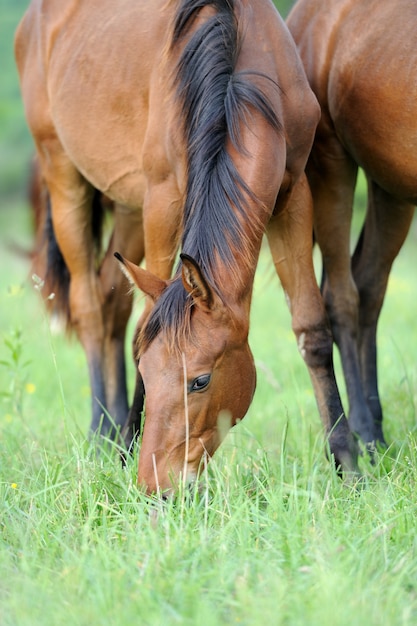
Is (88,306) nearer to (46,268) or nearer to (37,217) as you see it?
(46,268)

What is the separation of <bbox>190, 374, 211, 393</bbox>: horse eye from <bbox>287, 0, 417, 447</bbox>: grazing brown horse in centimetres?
129

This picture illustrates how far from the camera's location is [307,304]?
3.88 metres

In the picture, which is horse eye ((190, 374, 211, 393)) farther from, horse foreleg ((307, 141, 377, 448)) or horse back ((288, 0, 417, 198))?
horse back ((288, 0, 417, 198))

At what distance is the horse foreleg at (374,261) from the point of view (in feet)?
15.0

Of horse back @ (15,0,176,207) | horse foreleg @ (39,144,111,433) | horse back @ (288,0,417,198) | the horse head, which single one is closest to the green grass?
the horse head

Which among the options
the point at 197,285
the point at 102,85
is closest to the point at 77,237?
the point at 102,85

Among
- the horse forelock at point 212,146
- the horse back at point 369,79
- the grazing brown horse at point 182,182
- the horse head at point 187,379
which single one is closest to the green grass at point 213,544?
the horse head at point 187,379

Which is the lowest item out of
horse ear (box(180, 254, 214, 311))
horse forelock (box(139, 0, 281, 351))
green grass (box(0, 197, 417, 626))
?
green grass (box(0, 197, 417, 626))

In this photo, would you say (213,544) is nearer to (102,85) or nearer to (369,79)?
(369,79)

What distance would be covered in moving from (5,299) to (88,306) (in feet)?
16.7

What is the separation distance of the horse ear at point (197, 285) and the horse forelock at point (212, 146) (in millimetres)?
42

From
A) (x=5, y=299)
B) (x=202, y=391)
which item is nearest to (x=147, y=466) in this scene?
(x=202, y=391)

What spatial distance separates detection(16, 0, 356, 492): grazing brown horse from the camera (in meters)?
3.06

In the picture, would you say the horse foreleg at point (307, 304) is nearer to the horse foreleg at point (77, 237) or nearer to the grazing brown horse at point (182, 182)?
the grazing brown horse at point (182, 182)
